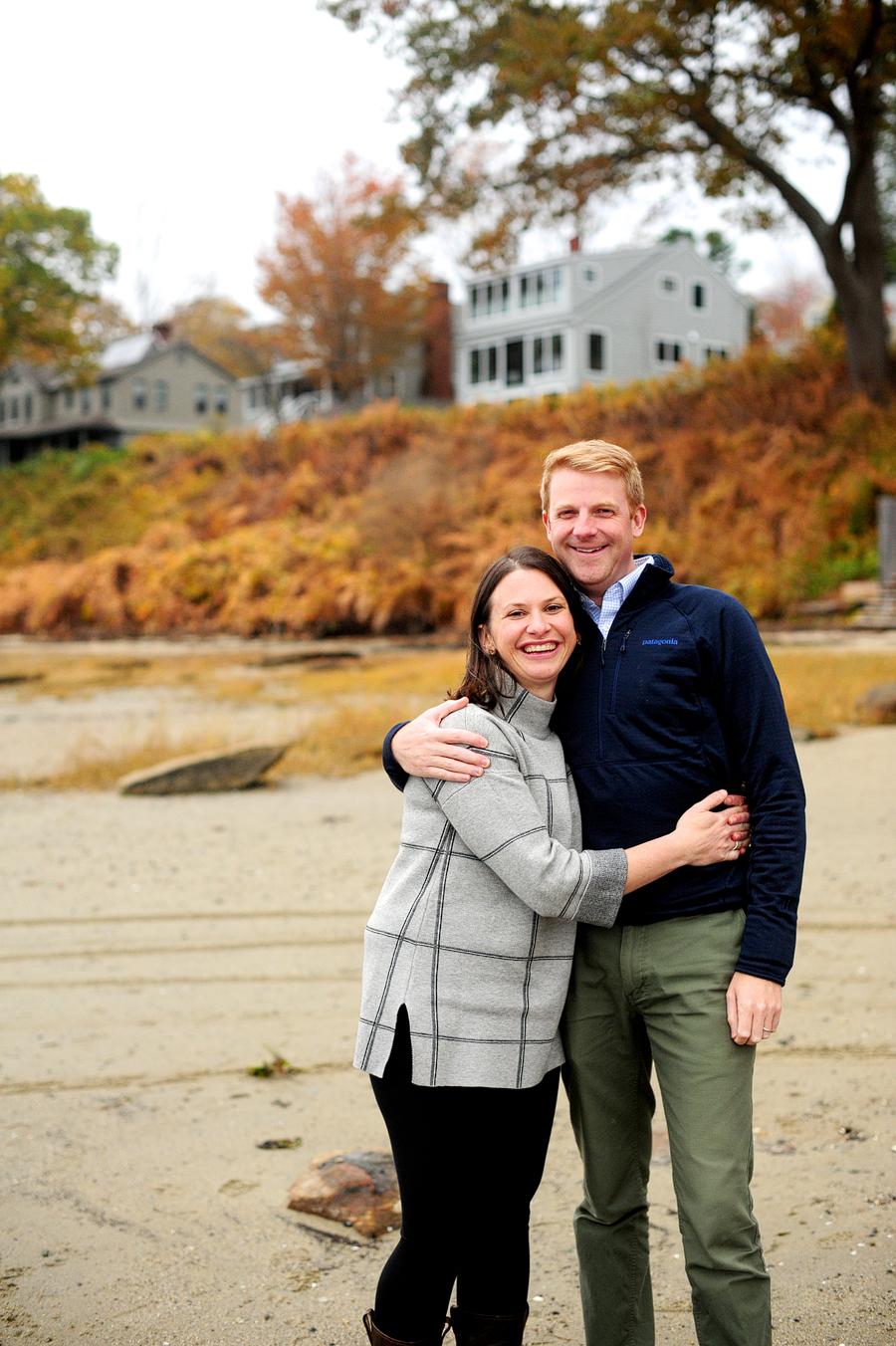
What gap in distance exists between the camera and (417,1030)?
7.68 feet

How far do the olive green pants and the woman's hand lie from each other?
14 cm

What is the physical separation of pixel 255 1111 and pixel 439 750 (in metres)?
2.59

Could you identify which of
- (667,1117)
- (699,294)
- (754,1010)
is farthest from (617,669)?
(699,294)

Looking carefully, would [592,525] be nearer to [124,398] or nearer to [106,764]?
[106,764]

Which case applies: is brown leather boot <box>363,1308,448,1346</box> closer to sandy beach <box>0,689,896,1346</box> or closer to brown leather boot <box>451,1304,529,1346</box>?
brown leather boot <box>451,1304,529,1346</box>

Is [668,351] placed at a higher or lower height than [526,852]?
higher

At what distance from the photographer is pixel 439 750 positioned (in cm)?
234

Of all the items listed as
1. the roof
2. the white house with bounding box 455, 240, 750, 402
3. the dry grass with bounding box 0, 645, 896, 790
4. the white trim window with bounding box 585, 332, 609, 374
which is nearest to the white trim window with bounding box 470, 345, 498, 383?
the white house with bounding box 455, 240, 750, 402

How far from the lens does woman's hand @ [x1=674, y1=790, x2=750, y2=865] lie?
7.78 ft

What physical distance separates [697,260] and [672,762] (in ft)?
131

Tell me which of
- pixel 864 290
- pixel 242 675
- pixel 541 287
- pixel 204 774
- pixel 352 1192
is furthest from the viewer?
pixel 541 287

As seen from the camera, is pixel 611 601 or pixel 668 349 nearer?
pixel 611 601

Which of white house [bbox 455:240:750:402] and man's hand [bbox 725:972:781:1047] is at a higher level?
white house [bbox 455:240:750:402]

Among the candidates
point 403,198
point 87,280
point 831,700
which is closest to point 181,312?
point 87,280
